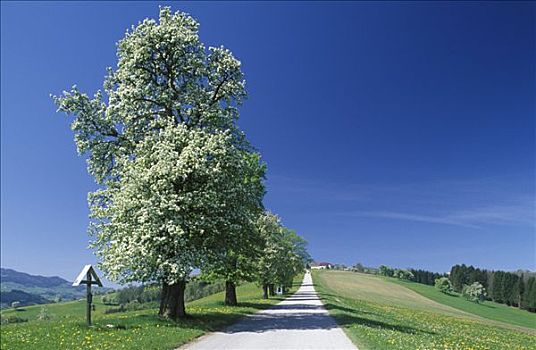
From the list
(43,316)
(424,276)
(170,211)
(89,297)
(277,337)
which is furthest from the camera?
(424,276)

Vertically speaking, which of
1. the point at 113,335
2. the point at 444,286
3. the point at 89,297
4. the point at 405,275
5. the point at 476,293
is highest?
the point at 405,275

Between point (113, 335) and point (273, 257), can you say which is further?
point (273, 257)

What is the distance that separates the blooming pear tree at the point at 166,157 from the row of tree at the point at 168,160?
0.19 feet

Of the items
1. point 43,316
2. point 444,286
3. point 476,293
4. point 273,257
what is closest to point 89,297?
point 43,316

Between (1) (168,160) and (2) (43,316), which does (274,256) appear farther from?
(1) (168,160)

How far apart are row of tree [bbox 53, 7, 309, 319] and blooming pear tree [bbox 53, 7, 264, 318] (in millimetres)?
59

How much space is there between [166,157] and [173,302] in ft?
25.7

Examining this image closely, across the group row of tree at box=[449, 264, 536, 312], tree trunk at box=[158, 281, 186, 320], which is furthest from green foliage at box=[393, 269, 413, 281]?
tree trunk at box=[158, 281, 186, 320]

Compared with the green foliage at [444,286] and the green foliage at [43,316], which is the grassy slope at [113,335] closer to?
the green foliage at [43,316]

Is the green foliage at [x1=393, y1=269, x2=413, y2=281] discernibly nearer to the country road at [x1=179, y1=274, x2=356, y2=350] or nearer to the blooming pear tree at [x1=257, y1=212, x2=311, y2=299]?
the blooming pear tree at [x1=257, y1=212, x2=311, y2=299]

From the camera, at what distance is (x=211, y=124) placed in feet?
88.7

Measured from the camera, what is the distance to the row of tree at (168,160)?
880 inches

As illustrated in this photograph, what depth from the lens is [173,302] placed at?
78.0ft

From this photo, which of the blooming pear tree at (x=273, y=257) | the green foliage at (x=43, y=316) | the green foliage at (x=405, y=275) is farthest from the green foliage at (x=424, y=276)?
the green foliage at (x=43, y=316)
